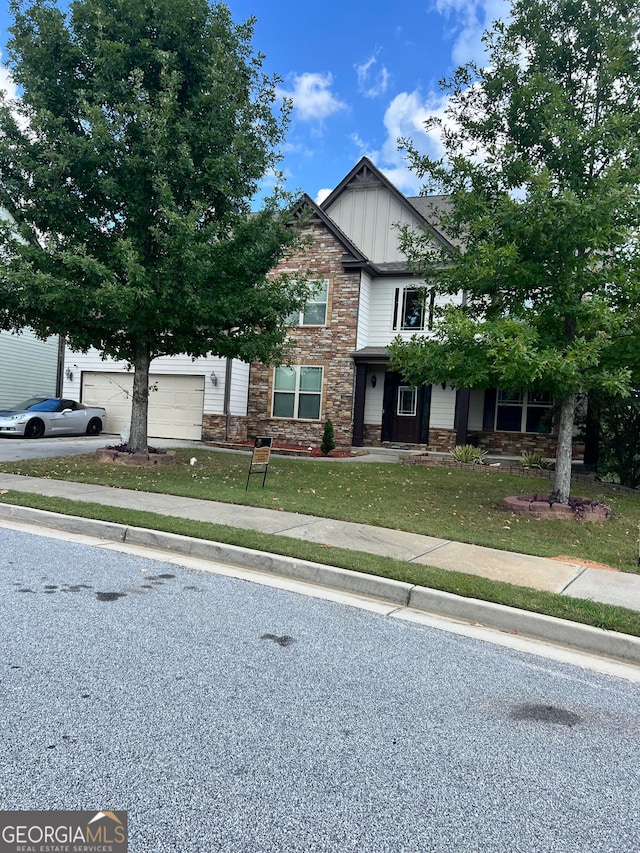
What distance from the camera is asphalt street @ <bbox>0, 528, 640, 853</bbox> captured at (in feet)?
7.97

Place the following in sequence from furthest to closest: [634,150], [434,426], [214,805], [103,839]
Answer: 1. [434,426]
2. [634,150]
3. [214,805]
4. [103,839]

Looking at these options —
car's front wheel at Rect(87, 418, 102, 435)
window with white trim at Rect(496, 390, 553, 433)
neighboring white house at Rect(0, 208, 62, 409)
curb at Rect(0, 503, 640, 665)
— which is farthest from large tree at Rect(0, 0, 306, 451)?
neighboring white house at Rect(0, 208, 62, 409)

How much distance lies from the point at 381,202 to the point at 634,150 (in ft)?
41.3

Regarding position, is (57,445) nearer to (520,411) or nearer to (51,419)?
(51,419)

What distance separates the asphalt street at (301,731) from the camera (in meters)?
2.43

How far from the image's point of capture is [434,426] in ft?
61.8

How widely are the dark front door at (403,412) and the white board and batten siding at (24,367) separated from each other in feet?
44.7

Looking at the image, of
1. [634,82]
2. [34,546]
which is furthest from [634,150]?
[34,546]

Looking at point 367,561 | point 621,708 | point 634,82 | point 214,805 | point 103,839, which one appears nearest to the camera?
point 103,839

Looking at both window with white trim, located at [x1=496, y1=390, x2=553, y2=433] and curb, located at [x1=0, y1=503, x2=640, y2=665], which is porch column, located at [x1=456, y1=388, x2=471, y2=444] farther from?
curb, located at [x1=0, y1=503, x2=640, y2=665]

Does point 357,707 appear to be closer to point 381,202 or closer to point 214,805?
point 214,805

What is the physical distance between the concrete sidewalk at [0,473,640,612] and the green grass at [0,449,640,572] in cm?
34

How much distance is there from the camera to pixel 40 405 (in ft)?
62.5

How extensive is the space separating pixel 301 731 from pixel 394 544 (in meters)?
4.13
